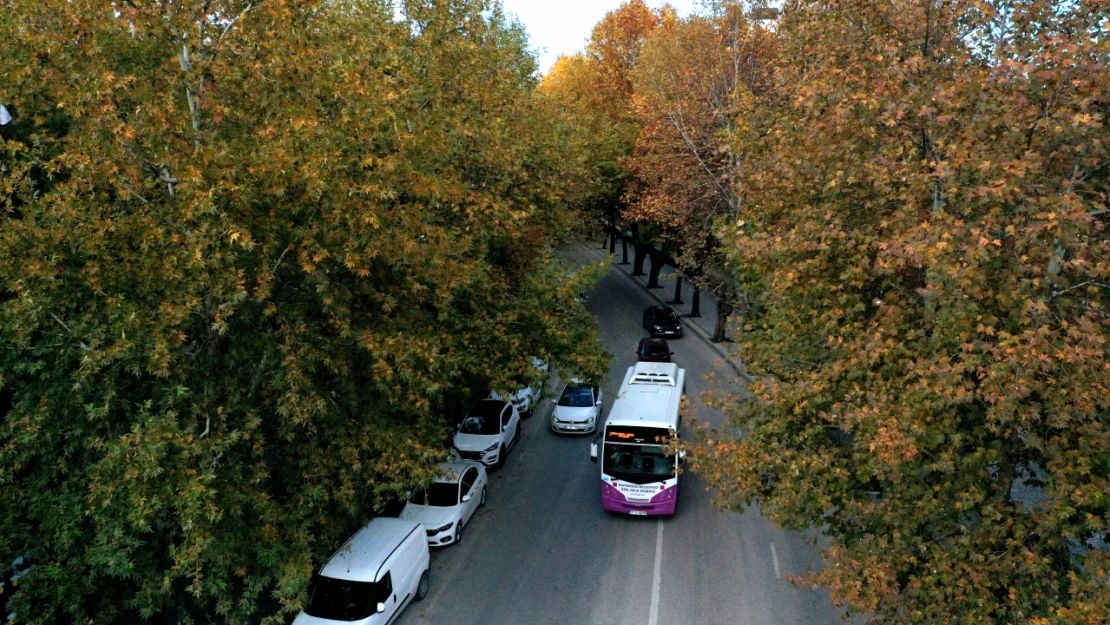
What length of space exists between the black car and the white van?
22701mm

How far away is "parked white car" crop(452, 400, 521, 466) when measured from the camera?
20.4 m

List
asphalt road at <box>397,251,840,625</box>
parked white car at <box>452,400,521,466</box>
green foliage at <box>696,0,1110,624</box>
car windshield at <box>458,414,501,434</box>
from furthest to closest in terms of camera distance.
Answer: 1. car windshield at <box>458,414,501,434</box>
2. parked white car at <box>452,400,521,466</box>
3. asphalt road at <box>397,251,840,625</box>
4. green foliage at <box>696,0,1110,624</box>

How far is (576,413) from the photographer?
23.3m

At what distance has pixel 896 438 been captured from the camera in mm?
8383

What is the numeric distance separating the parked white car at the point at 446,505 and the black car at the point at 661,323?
1892 centimetres

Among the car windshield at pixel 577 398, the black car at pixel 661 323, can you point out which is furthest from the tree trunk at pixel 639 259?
the car windshield at pixel 577 398

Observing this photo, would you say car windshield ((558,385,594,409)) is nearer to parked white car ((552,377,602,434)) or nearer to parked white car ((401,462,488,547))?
parked white car ((552,377,602,434))

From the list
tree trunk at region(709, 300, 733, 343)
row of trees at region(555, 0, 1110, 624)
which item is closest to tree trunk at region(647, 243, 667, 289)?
tree trunk at region(709, 300, 733, 343)

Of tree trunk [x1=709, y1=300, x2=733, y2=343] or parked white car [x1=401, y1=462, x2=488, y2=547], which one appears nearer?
parked white car [x1=401, y1=462, x2=488, y2=547]

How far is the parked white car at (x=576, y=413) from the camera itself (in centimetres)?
2319

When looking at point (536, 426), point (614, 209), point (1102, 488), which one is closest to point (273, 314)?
point (1102, 488)

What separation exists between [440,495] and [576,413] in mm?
7249

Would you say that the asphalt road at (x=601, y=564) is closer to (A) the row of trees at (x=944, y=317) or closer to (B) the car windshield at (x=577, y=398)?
(A) the row of trees at (x=944, y=317)

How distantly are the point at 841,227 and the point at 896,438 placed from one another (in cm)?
381
